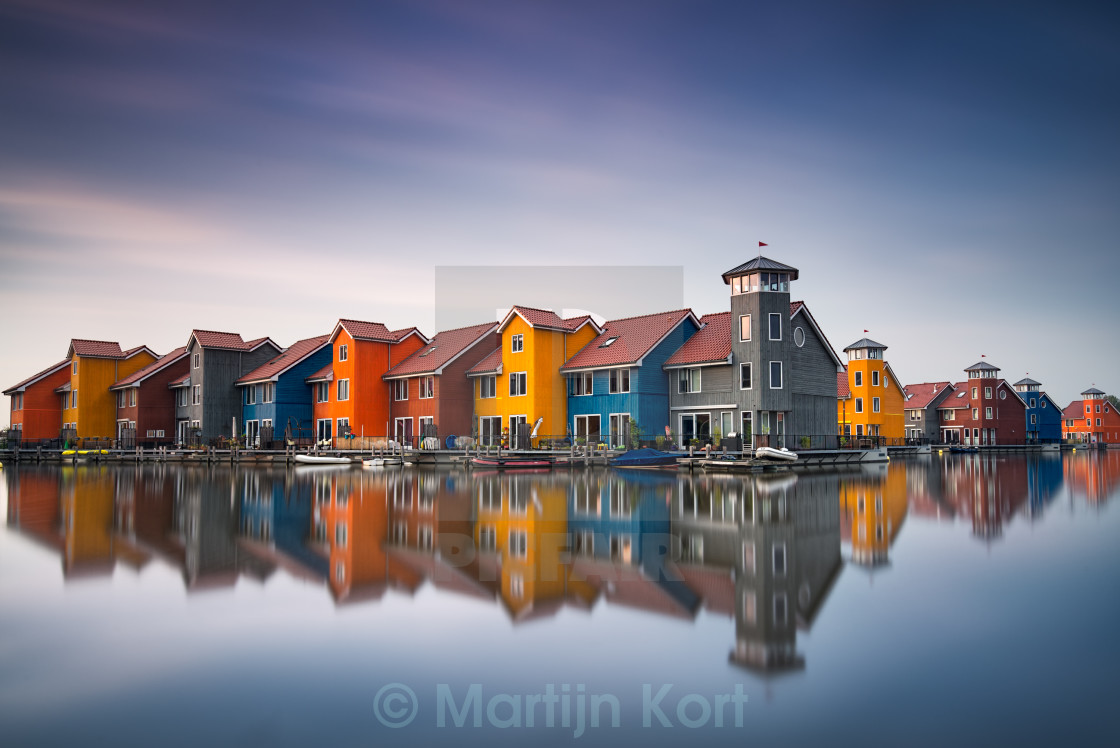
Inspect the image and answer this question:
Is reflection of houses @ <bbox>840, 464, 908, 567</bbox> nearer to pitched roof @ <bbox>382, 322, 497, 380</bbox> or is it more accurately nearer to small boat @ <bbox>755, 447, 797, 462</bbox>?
small boat @ <bbox>755, 447, 797, 462</bbox>

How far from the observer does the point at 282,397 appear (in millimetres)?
55625

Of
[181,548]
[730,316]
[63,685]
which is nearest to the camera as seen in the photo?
[63,685]

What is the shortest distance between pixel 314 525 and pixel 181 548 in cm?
338

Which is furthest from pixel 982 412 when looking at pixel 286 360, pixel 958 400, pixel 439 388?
pixel 286 360

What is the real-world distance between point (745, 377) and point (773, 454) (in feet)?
17.0

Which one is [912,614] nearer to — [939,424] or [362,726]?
[362,726]

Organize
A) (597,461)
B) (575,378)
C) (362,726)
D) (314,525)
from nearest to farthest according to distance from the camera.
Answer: (362,726) < (314,525) < (597,461) < (575,378)

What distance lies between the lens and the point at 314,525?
17594mm

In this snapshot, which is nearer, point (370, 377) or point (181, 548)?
point (181, 548)

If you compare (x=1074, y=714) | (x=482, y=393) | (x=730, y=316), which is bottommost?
(x=1074, y=714)

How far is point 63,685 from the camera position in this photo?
7.32 meters

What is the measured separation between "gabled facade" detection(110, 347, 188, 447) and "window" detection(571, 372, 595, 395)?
113 feet

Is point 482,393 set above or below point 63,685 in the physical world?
above

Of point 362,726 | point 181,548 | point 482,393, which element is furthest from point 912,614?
point 482,393
